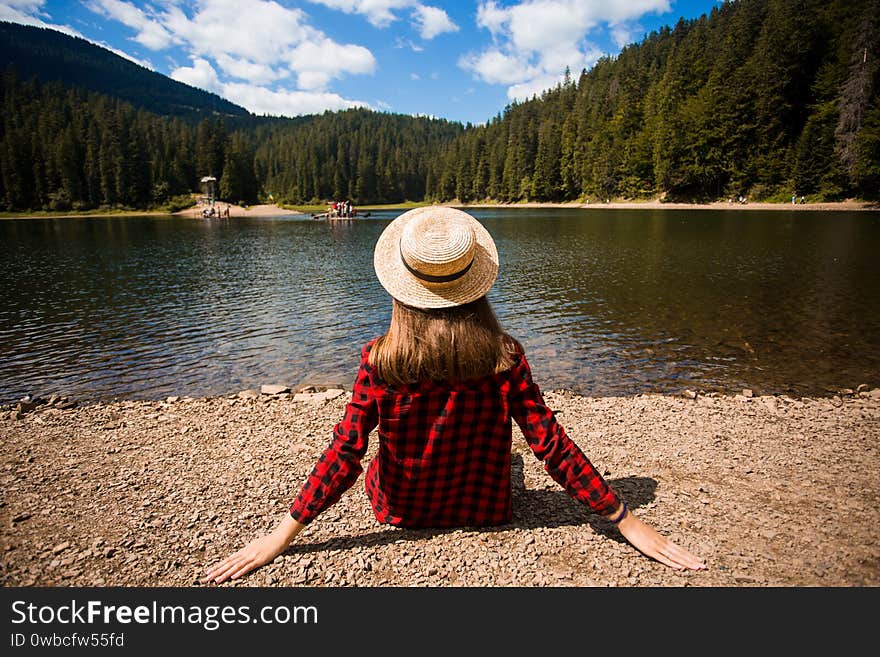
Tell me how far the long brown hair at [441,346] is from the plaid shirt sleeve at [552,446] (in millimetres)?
→ 256

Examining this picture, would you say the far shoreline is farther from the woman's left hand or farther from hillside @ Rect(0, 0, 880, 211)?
the woman's left hand

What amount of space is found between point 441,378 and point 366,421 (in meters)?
0.55

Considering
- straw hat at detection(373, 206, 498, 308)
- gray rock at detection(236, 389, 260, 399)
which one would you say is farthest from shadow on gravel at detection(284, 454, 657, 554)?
gray rock at detection(236, 389, 260, 399)

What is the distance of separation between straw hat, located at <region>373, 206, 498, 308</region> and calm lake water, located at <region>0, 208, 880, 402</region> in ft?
25.4

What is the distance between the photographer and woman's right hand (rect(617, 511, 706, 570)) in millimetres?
3059

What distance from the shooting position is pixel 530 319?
16031 mm

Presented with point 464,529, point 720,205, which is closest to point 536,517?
point 464,529

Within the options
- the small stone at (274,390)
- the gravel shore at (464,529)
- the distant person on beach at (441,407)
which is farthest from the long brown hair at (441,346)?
the small stone at (274,390)

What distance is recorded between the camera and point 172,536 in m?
3.85

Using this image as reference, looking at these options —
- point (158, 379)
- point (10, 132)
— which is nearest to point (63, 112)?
point (10, 132)

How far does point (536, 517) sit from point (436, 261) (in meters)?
2.68

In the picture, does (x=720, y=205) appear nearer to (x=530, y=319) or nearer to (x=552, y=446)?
(x=530, y=319)

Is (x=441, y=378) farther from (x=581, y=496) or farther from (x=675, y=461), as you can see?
(x=675, y=461)

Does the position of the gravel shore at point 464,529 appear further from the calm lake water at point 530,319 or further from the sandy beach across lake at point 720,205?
the sandy beach across lake at point 720,205
